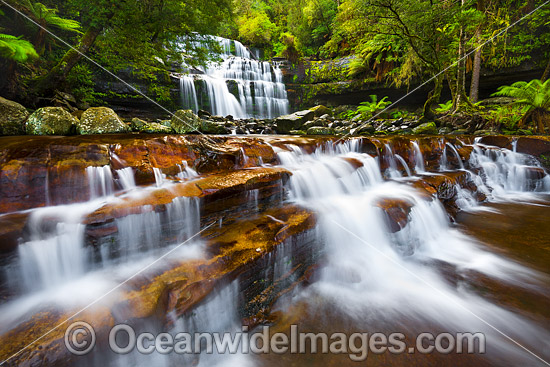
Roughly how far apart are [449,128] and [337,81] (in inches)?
294

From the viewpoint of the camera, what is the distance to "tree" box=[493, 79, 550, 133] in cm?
645

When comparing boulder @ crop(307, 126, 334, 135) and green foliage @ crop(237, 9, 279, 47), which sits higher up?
green foliage @ crop(237, 9, 279, 47)

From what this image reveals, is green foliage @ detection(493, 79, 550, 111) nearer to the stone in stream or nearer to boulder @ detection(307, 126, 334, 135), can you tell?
boulder @ detection(307, 126, 334, 135)

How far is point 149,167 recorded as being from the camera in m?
3.03

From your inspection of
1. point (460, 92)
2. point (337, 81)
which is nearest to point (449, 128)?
point (460, 92)

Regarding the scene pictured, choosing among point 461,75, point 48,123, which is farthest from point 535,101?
point 48,123

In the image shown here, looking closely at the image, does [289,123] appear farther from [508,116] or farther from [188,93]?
[508,116]

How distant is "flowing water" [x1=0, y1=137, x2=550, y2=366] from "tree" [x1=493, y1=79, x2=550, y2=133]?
6385mm

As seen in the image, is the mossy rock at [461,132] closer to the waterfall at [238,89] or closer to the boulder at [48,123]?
the waterfall at [238,89]

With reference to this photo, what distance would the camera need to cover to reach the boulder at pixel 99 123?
465 cm

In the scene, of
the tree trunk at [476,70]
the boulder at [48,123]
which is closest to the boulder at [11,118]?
the boulder at [48,123]

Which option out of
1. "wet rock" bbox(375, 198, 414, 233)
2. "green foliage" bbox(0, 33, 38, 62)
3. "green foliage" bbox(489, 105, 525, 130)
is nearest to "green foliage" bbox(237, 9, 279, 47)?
"green foliage" bbox(0, 33, 38, 62)

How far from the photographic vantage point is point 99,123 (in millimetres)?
4773

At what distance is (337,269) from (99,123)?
562cm
